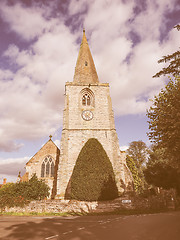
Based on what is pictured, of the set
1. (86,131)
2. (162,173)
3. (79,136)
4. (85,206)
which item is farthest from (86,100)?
(85,206)

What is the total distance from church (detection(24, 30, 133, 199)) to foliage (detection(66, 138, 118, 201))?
2.77 m

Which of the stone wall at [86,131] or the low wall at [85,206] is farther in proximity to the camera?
the stone wall at [86,131]

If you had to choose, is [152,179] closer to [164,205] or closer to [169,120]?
[164,205]

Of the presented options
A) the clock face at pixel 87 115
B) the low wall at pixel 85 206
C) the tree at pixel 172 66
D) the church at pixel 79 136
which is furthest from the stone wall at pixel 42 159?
the tree at pixel 172 66

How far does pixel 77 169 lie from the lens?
20.1 m

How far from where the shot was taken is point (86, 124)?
85.2 feet

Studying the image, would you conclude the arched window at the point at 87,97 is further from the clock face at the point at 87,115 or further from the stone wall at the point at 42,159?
the stone wall at the point at 42,159

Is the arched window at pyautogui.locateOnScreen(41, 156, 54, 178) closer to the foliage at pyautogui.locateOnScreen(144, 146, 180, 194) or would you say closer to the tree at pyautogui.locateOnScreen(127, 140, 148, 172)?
the foliage at pyautogui.locateOnScreen(144, 146, 180, 194)

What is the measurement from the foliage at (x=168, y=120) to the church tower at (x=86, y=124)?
38.7 ft

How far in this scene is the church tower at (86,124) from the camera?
22.6 meters

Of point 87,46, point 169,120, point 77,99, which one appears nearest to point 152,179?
point 77,99

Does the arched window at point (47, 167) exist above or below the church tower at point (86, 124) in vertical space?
below

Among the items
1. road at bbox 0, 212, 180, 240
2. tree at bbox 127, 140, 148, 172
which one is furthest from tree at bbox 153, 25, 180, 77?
tree at bbox 127, 140, 148, 172

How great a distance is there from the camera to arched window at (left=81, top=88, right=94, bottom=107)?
28489 millimetres
